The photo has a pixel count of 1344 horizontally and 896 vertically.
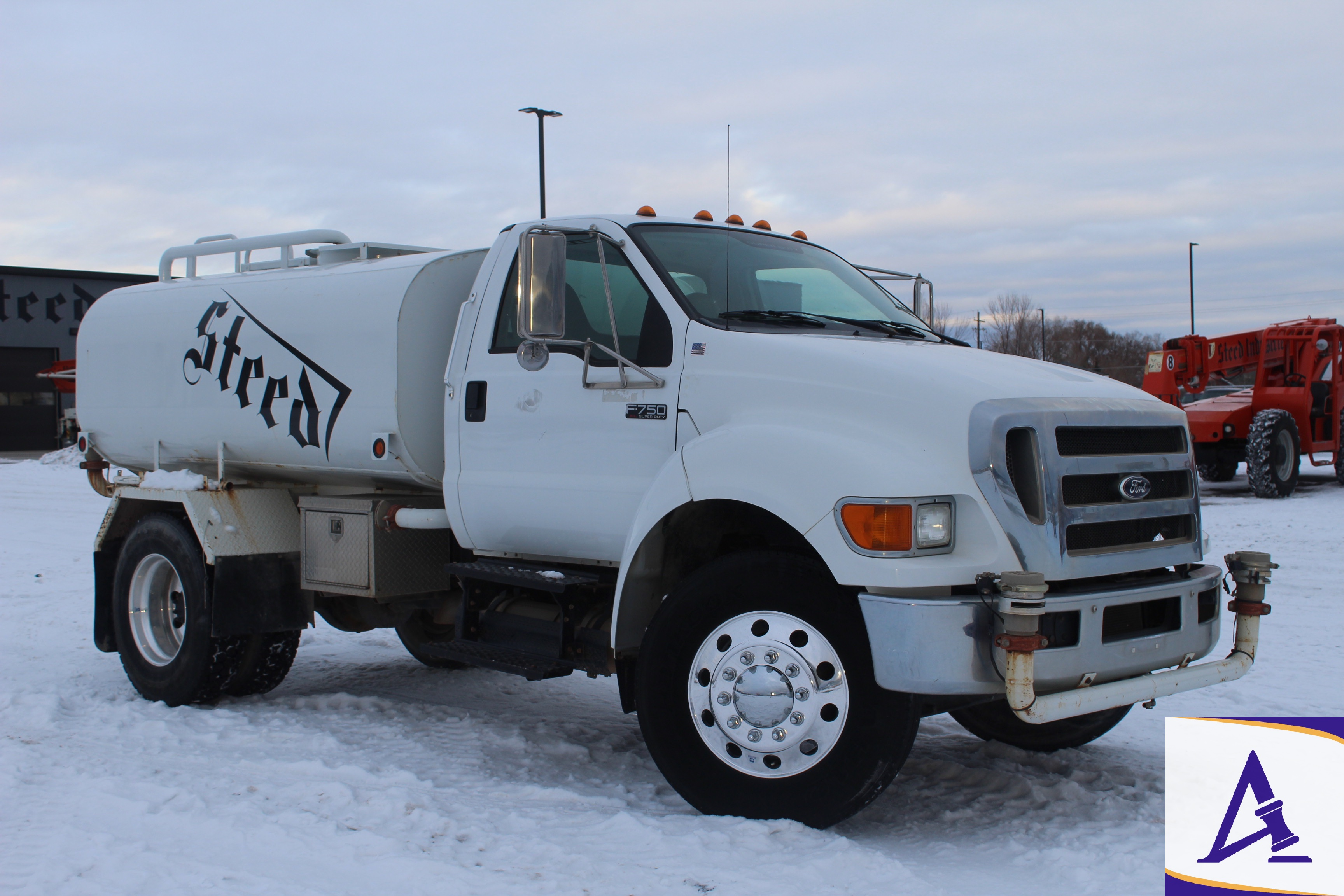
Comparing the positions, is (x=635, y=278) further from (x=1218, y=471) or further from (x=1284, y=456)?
(x=1218, y=471)

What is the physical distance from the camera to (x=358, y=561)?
5.99 meters

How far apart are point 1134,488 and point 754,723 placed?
5.24ft

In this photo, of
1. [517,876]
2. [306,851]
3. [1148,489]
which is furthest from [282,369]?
[1148,489]

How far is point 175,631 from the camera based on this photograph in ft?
22.2

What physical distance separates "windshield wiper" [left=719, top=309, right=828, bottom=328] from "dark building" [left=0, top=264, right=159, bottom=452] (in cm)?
4028

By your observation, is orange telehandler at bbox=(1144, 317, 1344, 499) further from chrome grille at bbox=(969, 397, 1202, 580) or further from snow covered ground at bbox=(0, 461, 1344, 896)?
chrome grille at bbox=(969, 397, 1202, 580)

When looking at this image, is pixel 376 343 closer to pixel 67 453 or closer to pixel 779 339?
pixel 779 339

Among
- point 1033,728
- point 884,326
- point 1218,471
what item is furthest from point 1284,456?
point 884,326

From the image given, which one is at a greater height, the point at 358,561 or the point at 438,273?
the point at 438,273

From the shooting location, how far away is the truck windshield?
4.94m

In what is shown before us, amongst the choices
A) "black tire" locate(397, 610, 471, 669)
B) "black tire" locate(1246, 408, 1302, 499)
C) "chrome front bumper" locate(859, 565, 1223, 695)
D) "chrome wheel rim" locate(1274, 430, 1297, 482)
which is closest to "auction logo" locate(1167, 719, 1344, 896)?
"chrome front bumper" locate(859, 565, 1223, 695)

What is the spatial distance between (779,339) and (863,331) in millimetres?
619

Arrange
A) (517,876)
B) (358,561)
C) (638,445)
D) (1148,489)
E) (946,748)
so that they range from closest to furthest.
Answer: (517,876) < (1148,489) < (638,445) < (946,748) < (358,561)

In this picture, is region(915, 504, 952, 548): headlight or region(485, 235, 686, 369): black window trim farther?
region(485, 235, 686, 369): black window trim
